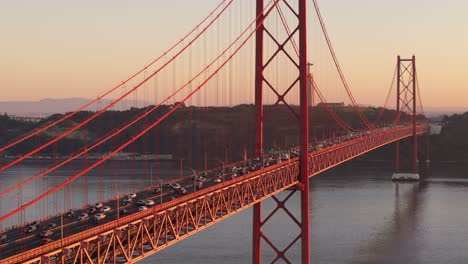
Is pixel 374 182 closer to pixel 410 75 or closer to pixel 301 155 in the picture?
pixel 410 75

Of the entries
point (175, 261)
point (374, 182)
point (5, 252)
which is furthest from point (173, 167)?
point (5, 252)

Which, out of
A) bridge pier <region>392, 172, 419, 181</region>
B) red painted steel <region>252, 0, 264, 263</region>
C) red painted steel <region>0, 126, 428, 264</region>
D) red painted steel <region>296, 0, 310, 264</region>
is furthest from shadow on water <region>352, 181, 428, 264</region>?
bridge pier <region>392, 172, 419, 181</region>

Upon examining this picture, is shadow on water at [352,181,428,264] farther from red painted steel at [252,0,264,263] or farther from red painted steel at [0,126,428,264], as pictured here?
red painted steel at [0,126,428,264]

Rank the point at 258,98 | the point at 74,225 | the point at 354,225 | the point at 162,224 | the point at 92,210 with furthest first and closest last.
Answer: the point at 354,225 → the point at 258,98 → the point at 92,210 → the point at 74,225 → the point at 162,224

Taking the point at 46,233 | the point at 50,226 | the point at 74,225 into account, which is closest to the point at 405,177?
the point at 74,225

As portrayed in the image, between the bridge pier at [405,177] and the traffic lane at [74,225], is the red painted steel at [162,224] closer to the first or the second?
the traffic lane at [74,225]

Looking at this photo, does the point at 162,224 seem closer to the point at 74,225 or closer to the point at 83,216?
the point at 74,225

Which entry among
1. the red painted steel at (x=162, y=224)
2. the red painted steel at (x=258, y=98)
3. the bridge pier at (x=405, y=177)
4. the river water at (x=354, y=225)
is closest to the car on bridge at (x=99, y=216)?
the red painted steel at (x=162, y=224)
